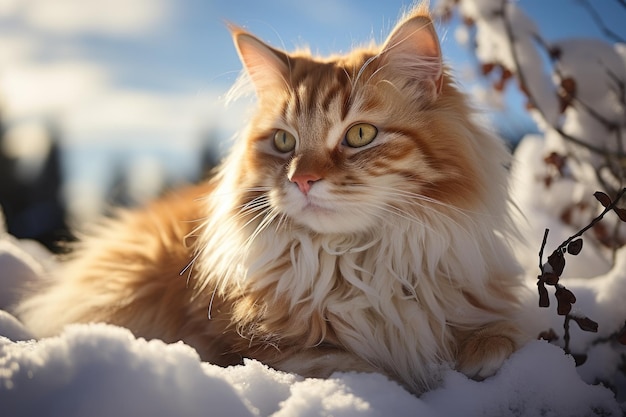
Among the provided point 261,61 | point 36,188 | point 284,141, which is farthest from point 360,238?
point 36,188

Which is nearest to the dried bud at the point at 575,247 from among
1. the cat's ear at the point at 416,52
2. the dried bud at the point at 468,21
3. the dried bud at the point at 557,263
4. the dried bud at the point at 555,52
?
the dried bud at the point at 557,263

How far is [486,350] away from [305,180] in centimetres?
63

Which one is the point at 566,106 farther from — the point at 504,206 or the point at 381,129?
the point at 381,129

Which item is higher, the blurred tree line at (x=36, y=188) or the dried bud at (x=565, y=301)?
the dried bud at (x=565, y=301)

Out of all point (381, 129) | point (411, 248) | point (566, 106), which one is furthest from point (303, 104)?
point (566, 106)

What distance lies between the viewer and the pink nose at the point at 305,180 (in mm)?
1366

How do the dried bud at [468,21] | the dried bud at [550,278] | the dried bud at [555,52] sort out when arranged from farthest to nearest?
the dried bud at [468,21], the dried bud at [555,52], the dried bud at [550,278]

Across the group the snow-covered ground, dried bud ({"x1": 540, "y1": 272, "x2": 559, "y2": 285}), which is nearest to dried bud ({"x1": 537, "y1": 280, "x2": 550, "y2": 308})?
dried bud ({"x1": 540, "y1": 272, "x2": 559, "y2": 285})

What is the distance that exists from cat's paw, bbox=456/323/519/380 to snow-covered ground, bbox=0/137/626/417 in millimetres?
30

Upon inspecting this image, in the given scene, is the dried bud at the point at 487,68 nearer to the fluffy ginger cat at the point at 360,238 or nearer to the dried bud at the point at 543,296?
the fluffy ginger cat at the point at 360,238

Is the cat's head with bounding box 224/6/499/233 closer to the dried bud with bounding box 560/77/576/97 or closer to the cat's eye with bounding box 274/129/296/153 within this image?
the cat's eye with bounding box 274/129/296/153

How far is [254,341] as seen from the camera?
1.46 metres

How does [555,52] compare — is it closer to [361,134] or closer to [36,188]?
[361,134]

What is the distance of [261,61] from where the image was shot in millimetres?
1757
